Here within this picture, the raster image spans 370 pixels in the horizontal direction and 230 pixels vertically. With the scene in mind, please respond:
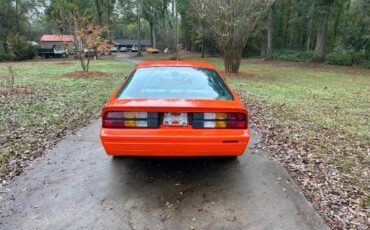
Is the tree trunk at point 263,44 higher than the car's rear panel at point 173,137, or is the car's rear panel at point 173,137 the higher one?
the tree trunk at point 263,44

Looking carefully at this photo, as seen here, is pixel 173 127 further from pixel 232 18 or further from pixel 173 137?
pixel 232 18

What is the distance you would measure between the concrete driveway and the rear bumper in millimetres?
519

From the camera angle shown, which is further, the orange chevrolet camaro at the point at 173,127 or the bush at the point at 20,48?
the bush at the point at 20,48

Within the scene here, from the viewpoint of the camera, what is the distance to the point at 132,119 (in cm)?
324

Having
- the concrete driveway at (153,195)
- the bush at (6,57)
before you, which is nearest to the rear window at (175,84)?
the concrete driveway at (153,195)

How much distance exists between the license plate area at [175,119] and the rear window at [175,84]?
1.14ft

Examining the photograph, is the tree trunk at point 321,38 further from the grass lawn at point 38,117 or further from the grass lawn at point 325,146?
the grass lawn at point 38,117

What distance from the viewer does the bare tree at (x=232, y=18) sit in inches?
547

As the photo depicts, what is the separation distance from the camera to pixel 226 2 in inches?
561

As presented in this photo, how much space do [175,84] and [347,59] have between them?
84.6 feet

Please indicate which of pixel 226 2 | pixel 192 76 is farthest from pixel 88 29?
pixel 192 76

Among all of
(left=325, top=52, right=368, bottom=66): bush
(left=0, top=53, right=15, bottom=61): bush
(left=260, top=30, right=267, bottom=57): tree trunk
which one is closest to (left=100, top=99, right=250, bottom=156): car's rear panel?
(left=325, top=52, right=368, bottom=66): bush

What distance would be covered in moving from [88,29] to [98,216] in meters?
15.6

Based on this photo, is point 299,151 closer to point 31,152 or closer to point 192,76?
point 192,76
